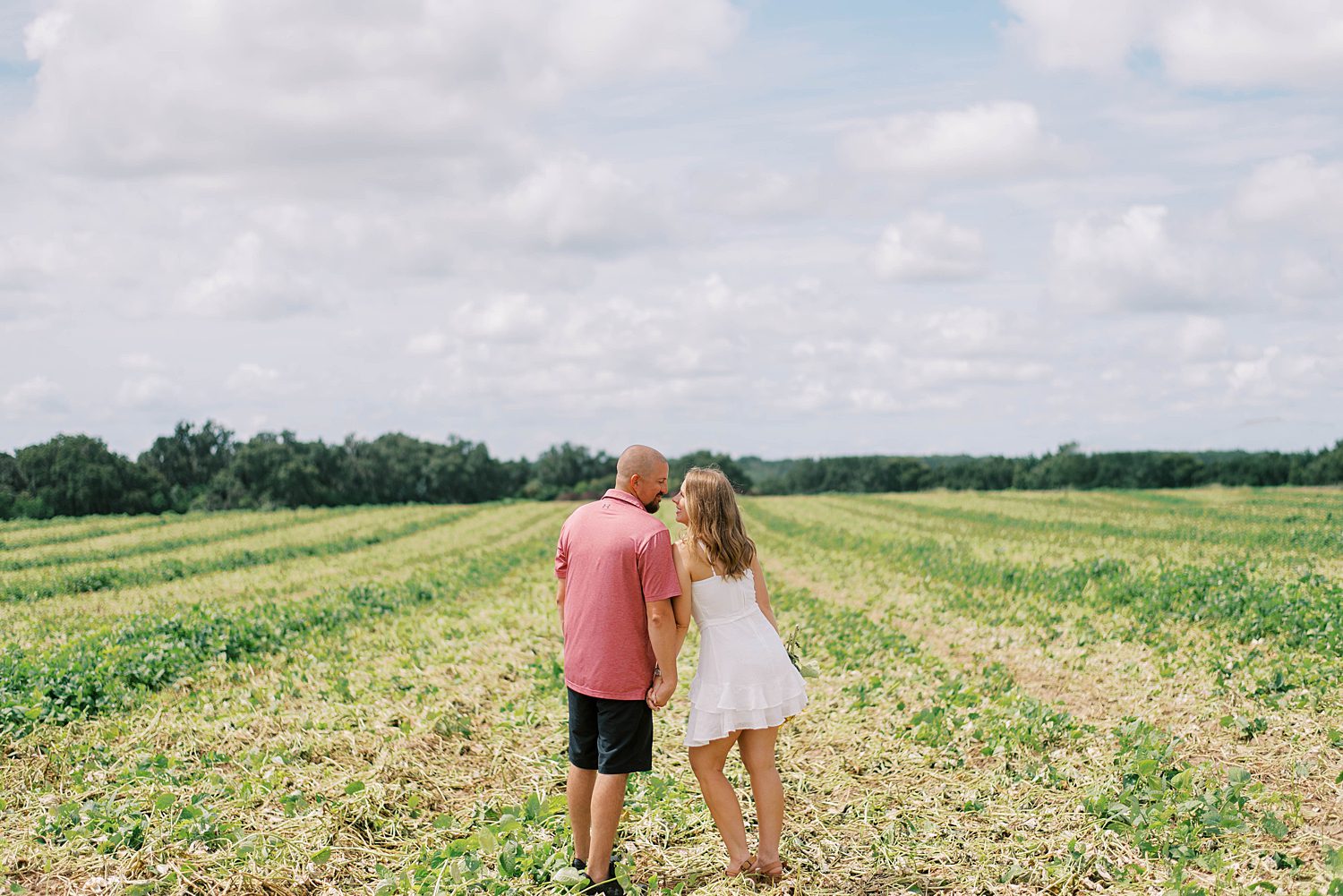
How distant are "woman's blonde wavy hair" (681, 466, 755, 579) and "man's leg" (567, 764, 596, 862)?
136cm

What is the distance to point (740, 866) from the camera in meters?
5.50

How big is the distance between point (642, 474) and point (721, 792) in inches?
72.2

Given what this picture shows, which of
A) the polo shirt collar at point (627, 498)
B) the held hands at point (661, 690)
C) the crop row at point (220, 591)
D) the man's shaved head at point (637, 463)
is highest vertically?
the man's shaved head at point (637, 463)

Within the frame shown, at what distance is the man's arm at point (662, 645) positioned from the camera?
5055mm

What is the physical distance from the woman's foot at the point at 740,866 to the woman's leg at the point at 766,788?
5 cm

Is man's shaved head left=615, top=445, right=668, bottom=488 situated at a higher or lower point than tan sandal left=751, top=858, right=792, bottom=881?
higher

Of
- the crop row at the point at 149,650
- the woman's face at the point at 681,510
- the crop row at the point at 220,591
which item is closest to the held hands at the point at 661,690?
the woman's face at the point at 681,510

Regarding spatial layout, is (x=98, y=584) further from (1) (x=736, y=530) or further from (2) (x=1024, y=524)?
(2) (x=1024, y=524)

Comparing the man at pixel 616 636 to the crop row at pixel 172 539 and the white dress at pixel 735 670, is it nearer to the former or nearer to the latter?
the white dress at pixel 735 670

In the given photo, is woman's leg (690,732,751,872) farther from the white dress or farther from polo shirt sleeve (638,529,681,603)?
polo shirt sleeve (638,529,681,603)

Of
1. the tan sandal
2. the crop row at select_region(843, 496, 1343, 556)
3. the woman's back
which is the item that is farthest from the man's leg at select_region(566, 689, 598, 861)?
the crop row at select_region(843, 496, 1343, 556)

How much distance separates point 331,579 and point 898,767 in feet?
57.5

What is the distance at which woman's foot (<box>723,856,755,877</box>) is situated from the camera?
550 cm

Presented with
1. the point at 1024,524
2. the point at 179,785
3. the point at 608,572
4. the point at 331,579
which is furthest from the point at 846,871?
the point at 1024,524
